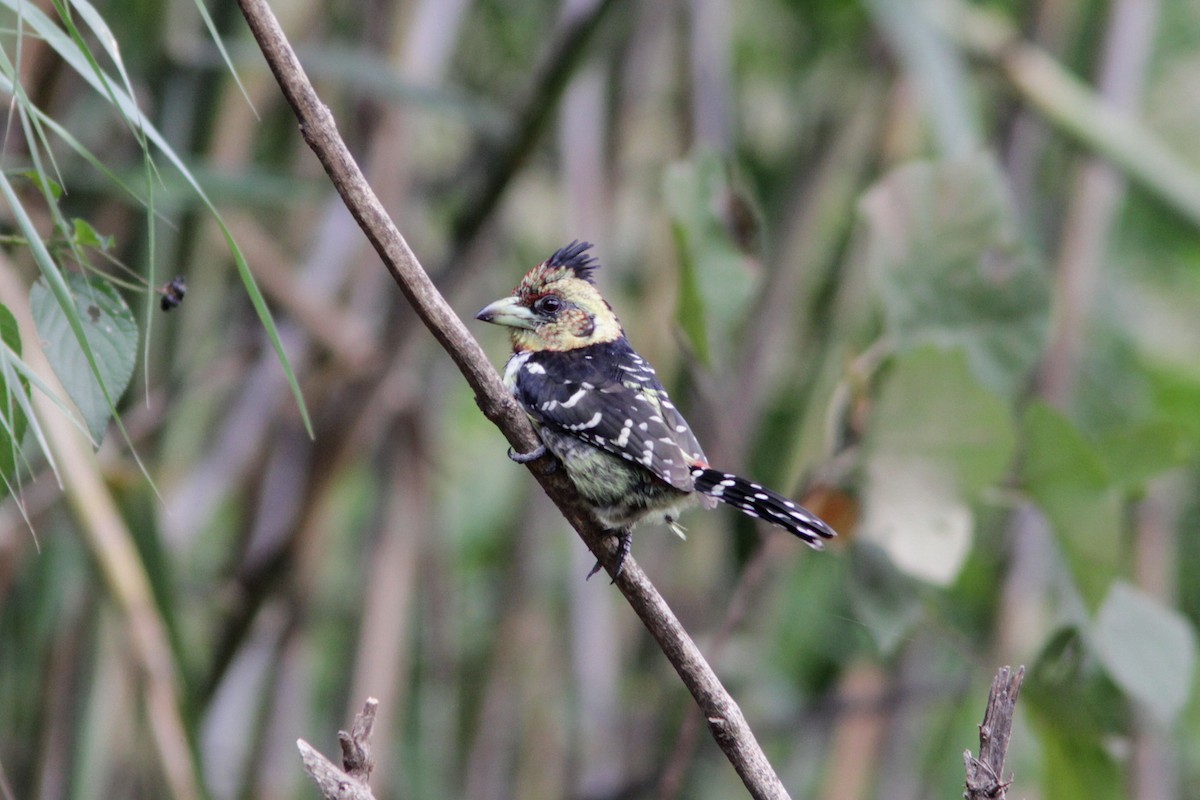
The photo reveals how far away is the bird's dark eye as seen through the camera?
2.29m

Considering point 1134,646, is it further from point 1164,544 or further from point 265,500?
point 265,500

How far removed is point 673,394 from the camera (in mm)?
3279

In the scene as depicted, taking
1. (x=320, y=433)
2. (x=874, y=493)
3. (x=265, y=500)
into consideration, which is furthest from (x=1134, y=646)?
(x=265, y=500)

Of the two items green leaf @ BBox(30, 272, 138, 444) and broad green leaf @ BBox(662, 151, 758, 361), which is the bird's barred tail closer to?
broad green leaf @ BBox(662, 151, 758, 361)

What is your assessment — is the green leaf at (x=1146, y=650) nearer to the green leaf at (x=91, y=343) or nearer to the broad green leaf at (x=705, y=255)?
the broad green leaf at (x=705, y=255)

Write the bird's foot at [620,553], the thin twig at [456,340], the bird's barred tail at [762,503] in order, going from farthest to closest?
the bird's barred tail at [762,503] < the bird's foot at [620,553] < the thin twig at [456,340]

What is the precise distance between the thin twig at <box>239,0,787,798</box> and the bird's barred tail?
0.36 meters

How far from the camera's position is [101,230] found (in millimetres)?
2693

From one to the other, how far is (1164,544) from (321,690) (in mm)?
2476

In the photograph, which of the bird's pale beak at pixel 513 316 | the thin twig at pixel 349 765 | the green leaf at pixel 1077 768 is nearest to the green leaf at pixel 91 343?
the thin twig at pixel 349 765

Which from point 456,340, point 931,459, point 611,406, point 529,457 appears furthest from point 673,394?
point 456,340

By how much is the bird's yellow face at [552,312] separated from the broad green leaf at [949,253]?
511 mm

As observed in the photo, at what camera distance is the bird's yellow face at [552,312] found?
228cm

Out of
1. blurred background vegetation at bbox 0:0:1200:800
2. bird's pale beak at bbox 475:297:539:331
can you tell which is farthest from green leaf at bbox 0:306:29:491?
bird's pale beak at bbox 475:297:539:331
